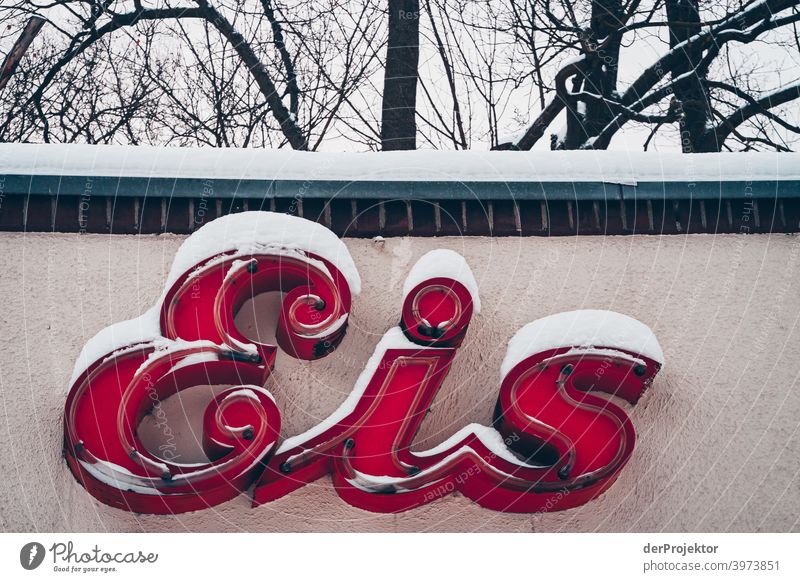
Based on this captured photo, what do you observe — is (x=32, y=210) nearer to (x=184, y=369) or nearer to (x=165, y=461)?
(x=184, y=369)

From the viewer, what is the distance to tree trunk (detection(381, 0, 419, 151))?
902 centimetres

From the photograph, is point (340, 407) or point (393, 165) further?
point (393, 165)

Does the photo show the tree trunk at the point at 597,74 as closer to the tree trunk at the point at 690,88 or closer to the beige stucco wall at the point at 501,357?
the tree trunk at the point at 690,88

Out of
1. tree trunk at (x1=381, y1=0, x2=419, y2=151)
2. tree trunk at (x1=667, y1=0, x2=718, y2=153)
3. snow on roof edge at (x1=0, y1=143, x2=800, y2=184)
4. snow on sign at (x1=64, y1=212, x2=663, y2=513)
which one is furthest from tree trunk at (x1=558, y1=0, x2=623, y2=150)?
snow on sign at (x1=64, y1=212, x2=663, y2=513)

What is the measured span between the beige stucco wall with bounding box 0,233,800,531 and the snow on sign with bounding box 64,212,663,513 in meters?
0.22

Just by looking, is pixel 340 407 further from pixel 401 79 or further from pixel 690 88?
pixel 690 88

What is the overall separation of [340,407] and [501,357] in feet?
3.13

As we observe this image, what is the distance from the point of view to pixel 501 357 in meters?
4.70

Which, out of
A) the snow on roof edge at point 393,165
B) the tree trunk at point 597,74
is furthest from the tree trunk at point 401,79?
the snow on roof edge at point 393,165

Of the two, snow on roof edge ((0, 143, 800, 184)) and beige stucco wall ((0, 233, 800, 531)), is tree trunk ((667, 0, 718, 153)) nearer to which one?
snow on roof edge ((0, 143, 800, 184))

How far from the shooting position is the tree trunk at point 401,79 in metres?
9.02

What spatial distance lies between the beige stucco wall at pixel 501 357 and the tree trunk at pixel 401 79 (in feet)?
14.7

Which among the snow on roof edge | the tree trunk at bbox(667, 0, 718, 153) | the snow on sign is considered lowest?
the snow on sign

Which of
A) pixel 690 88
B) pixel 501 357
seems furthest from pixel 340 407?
pixel 690 88
